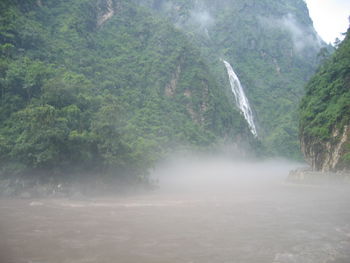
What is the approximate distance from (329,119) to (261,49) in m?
78.4

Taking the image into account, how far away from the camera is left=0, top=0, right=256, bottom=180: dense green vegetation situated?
26.5 m

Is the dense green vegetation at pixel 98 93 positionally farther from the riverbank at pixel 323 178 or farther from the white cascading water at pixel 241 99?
the riverbank at pixel 323 178

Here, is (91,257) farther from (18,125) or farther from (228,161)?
(228,161)

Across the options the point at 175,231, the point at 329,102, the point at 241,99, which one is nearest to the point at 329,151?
the point at 329,102

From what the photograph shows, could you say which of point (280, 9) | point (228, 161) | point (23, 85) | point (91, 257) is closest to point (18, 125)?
Answer: point (23, 85)

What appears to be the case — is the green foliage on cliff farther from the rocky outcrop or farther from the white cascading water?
the white cascading water

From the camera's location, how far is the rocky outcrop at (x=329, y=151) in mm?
29859

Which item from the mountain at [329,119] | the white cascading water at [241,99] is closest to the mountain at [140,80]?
the white cascading water at [241,99]

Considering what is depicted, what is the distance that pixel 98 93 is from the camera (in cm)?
4481

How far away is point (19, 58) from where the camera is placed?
119 feet

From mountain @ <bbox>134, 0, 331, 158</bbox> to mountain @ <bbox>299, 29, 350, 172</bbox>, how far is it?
38475 mm

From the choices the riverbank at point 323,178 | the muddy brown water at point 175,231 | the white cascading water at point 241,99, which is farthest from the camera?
the white cascading water at point 241,99

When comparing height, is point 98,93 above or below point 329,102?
above

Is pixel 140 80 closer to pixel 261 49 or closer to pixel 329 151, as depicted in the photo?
pixel 329 151
